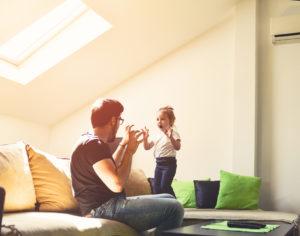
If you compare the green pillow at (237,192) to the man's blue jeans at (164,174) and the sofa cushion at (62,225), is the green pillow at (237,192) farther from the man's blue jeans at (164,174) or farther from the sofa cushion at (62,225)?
the sofa cushion at (62,225)

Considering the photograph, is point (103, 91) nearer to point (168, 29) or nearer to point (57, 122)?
point (57, 122)

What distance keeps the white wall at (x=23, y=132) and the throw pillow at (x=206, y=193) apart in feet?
5.88

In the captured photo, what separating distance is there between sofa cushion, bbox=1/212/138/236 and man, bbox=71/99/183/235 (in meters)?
0.07

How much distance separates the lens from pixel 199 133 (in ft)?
14.5

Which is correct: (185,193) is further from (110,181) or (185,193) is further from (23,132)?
(110,181)

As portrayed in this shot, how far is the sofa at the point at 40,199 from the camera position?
5.87 ft

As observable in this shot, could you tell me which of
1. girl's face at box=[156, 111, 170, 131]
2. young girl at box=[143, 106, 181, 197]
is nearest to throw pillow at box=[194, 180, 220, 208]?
young girl at box=[143, 106, 181, 197]

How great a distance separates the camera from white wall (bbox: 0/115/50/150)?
3926mm

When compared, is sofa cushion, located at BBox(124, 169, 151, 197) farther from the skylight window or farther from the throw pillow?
the skylight window

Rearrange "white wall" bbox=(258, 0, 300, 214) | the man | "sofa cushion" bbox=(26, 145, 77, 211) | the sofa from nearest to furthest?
the sofa
the man
"sofa cushion" bbox=(26, 145, 77, 211)
"white wall" bbox=(258, 0, 300, 214)

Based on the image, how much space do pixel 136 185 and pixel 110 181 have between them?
1.27m

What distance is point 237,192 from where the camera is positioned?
363 centimetres

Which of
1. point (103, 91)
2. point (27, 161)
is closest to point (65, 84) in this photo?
point (103, 91)

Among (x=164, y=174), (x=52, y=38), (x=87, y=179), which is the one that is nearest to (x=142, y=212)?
(x=87, y=179)
